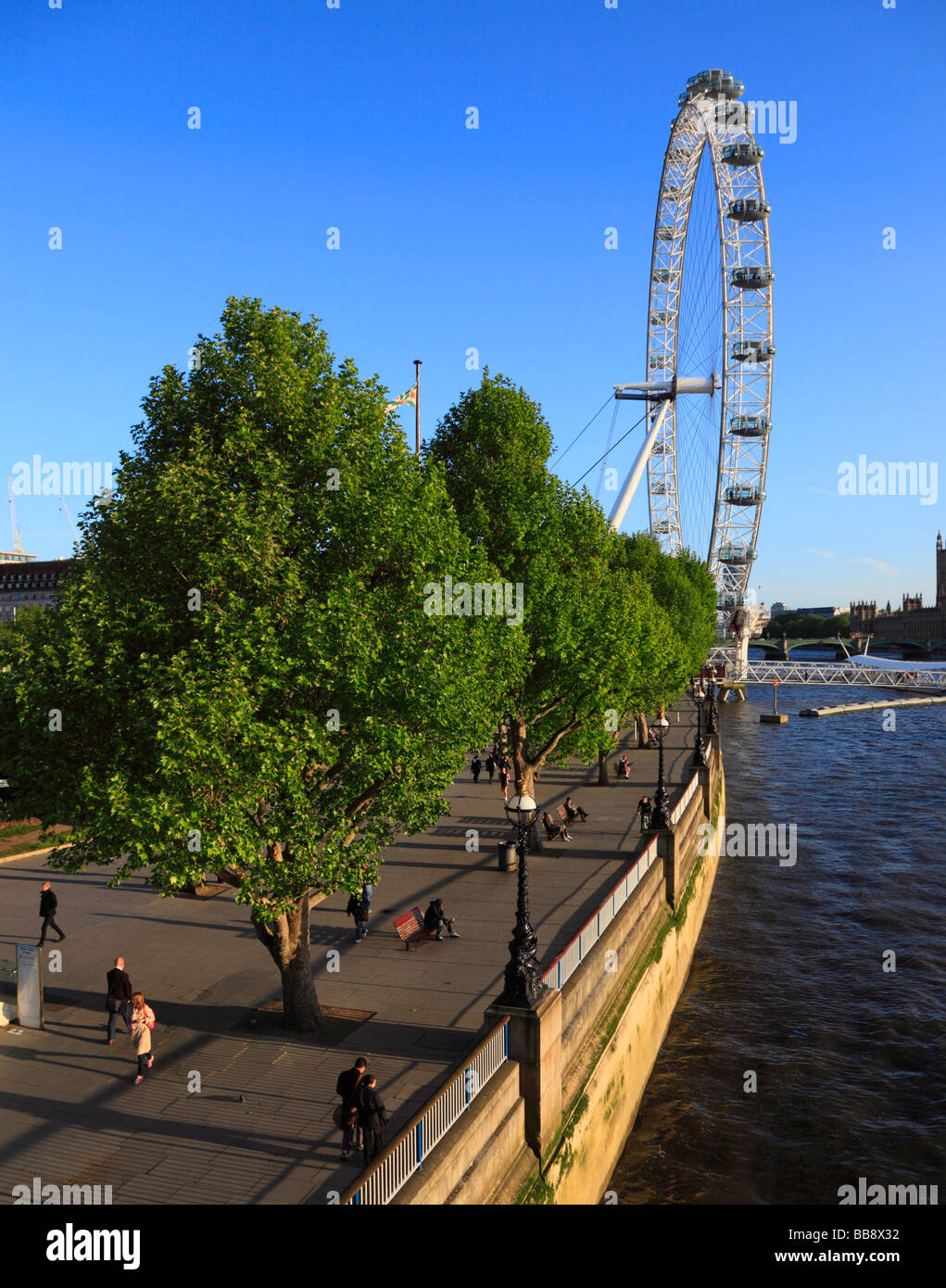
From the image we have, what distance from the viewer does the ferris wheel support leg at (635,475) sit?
71.7 m

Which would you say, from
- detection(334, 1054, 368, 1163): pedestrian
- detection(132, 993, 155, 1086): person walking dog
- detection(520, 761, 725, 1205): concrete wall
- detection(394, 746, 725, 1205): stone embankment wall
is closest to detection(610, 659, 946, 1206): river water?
detection(520, 761, 725, 1205): concrete wall

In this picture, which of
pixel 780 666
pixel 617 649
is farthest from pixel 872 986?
pixel 780 666

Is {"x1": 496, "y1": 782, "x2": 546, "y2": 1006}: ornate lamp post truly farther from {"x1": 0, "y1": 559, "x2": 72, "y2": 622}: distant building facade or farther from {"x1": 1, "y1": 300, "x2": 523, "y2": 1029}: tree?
{"x1": 0, "y1": 559, "x2": 72, "y2": 622}: distant building facade

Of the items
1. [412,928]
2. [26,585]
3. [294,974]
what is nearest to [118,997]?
[294,974]

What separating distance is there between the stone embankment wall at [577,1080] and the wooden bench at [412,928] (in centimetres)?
423

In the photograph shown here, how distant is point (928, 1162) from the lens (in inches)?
679

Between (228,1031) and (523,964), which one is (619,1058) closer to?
(523,964)

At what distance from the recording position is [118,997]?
15.2m

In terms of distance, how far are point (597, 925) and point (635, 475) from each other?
212ft

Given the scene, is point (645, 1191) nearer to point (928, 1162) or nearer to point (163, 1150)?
point (928, 1162)

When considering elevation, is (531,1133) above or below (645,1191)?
above

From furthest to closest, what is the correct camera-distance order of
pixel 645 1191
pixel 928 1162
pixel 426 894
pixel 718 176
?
pixel 718 176, pixel 426 894, pixel 928 1162, pixel 645 1191
